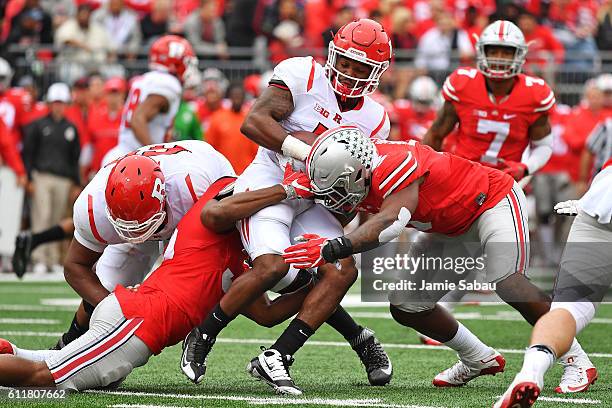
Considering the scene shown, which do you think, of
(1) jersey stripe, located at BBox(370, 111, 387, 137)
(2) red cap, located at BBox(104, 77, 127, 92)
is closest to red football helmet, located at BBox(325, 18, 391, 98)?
(1) jersey stripe, located at BBox(370, 111, 387, 137)

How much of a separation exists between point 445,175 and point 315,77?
951 millimetres

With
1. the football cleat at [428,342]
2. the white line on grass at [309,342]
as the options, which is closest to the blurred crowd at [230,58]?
the white line on grass at [309,342]

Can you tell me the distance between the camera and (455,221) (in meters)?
5.66

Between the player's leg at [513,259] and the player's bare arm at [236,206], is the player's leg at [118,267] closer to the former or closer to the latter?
the player's bare arm at [236,206]

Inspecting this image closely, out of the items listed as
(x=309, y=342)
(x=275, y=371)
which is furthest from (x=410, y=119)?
(x=275, y=371)

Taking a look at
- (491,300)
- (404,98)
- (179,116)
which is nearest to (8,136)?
(179,116)

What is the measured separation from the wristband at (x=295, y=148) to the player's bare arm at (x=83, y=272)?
3.42 ft

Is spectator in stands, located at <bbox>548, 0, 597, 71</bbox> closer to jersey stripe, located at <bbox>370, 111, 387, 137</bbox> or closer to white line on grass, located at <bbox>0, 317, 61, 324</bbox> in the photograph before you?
white line on grass, located at <bbox>0, 317, 61, 324</bbox>

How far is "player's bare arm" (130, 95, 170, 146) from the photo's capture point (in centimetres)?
902

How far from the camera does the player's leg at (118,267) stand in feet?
20.7

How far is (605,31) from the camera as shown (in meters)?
14.2

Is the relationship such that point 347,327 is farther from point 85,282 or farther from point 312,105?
point 85,282

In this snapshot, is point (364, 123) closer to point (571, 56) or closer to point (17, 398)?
point (17, 398)

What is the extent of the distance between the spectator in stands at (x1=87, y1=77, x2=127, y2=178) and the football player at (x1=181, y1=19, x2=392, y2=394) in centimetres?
705
